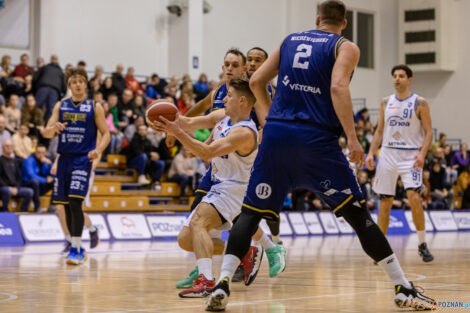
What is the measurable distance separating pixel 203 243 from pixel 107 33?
20.3 metres

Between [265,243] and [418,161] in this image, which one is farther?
[418,161]

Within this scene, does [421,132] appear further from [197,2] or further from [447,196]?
[197,2]

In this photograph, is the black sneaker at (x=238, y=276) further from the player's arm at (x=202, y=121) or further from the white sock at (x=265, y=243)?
the player's arm at (x=202, y=121)

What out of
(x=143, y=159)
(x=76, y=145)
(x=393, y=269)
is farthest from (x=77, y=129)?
(x=143, y=159)

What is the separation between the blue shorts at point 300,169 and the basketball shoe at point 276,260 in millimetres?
2128

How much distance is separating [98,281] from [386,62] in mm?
28745

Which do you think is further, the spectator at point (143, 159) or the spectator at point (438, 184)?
the spectator at point (438, 184)

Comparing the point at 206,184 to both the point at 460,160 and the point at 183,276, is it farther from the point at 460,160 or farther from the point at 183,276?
the point at 460,160

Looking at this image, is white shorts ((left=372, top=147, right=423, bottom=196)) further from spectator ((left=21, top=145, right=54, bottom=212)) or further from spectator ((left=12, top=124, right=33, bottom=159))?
spectator ((left=12, top=124, right=33, bottom=159))

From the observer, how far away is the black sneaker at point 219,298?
17.4 ft

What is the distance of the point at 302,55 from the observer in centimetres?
560

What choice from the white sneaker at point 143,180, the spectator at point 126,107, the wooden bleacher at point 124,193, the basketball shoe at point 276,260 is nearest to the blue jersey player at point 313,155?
the basketball shoe at point 276,260

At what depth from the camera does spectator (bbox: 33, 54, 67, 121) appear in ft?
63.6

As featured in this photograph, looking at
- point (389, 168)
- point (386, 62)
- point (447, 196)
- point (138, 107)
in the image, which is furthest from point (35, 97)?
point (386, 62)
